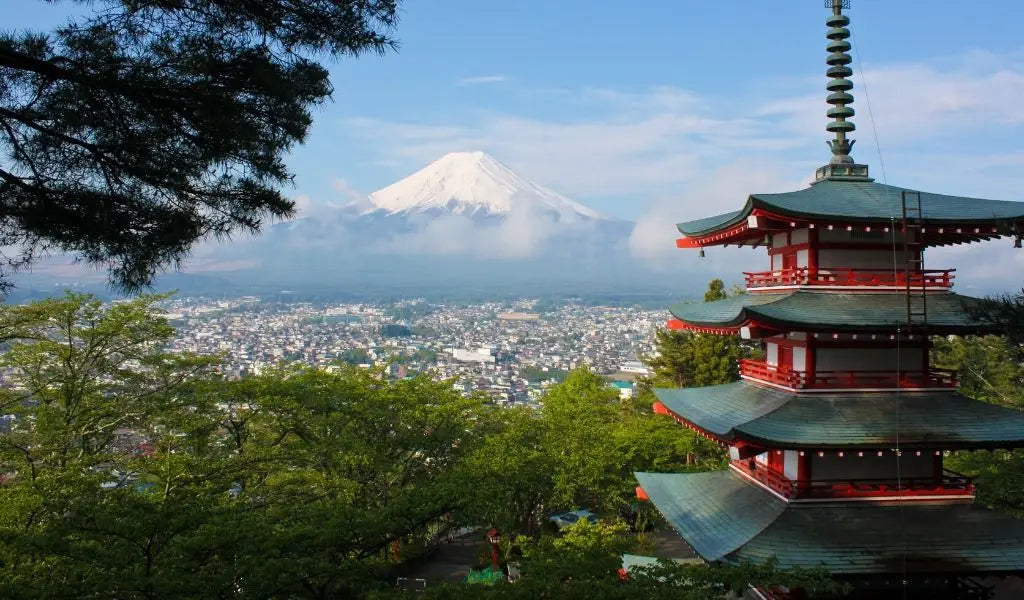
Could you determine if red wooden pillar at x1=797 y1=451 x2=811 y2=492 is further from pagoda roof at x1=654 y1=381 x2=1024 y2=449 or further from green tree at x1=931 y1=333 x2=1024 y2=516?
green tree at x1=931 y1=333 x2=1024 y2=516

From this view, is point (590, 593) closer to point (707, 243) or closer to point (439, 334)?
point (707, 243)

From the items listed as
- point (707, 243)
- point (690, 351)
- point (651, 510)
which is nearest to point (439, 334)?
point (690, 351)

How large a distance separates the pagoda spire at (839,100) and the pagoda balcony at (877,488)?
5288 mm

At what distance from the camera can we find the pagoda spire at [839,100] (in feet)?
37.9

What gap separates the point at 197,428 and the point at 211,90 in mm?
12283

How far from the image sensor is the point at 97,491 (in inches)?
383

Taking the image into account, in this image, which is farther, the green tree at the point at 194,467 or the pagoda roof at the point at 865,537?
the pagoda roof at the point at 865,537

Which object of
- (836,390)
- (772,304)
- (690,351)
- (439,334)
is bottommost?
(439,334)

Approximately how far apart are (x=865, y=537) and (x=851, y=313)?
319cm

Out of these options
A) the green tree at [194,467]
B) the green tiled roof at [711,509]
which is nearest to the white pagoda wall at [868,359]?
the green tiled roof at [711,509]

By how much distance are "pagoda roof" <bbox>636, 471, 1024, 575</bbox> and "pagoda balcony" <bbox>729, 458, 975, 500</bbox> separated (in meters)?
0.14

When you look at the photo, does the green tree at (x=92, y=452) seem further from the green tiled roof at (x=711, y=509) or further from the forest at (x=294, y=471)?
the green tiled roof at (x=711, y=509)

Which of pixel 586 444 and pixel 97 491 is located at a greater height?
pixel 97 491

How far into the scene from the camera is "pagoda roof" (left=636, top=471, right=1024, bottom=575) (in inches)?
340
